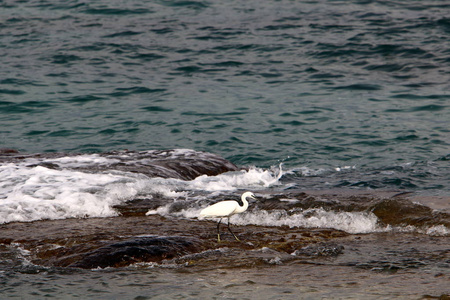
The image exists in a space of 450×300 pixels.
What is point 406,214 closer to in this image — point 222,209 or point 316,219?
point 316,219

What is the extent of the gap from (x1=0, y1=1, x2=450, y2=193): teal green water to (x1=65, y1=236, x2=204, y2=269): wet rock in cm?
408

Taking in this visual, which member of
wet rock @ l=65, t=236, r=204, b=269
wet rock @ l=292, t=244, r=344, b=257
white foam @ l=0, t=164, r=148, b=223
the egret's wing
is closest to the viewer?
wet rock @ l=65, t=236, r=204, b=269

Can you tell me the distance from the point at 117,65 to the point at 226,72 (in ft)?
9.62

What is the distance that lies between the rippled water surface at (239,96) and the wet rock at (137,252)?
0.66 feet

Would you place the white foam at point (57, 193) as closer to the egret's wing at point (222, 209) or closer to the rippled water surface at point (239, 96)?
the rippled water surface at point (239, 96)

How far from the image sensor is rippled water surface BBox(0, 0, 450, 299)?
8.27 metres

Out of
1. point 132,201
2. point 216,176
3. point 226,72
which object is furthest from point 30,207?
point 226,72

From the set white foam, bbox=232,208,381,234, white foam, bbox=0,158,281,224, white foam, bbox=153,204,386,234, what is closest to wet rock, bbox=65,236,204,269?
white foam, bbox=153,204,386,234

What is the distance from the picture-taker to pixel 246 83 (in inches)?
591

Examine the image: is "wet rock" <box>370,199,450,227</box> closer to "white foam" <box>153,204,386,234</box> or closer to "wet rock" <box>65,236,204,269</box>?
"white foam" <box>153,204,386,234</box>

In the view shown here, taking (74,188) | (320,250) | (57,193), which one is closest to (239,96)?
(74,188)

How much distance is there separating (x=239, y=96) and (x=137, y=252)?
8.97 metres

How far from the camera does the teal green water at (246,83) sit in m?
11.4

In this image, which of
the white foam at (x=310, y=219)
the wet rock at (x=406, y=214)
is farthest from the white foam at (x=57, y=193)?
the wet rock at (x=406, y=214)
